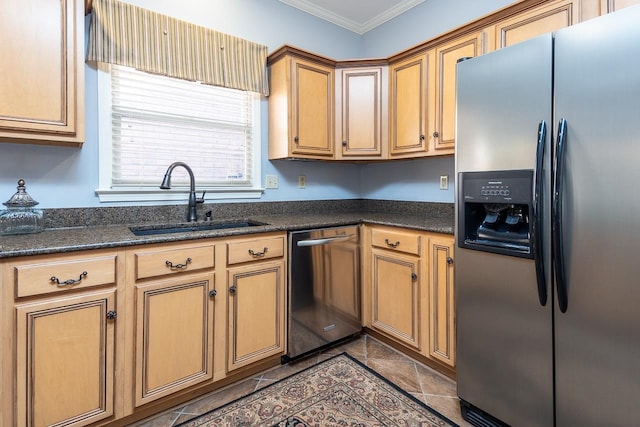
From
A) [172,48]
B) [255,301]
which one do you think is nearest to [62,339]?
[255,301]

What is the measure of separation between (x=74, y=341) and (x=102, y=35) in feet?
5.30

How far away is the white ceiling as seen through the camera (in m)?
2.72

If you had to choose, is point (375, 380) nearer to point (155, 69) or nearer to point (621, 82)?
point (621, 82)

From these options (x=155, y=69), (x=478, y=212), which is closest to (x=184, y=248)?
(x=155, y=69)

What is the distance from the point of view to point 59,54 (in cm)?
150

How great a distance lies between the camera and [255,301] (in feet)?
6.19

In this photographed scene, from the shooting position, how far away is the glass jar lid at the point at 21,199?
155 cm

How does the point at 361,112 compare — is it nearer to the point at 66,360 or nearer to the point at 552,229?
the point at 552,229

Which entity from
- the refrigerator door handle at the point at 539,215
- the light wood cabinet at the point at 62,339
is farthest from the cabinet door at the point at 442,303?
the light wood cabinet at the point at 62,339

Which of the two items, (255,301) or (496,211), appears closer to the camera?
(496,211)

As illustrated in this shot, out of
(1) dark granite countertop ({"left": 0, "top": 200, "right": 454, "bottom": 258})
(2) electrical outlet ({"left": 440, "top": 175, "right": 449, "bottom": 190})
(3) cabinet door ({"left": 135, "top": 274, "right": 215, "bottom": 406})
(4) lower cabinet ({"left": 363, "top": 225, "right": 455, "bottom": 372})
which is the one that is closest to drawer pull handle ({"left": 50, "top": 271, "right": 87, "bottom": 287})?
(1) dark granite countertop ({"left": 0, "top": 200, "right": 454, "bottom": 258})

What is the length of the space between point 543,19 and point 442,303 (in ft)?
5.22

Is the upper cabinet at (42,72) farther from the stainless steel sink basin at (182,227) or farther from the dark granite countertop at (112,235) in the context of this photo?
the stainless steel sink basin at (182,227)

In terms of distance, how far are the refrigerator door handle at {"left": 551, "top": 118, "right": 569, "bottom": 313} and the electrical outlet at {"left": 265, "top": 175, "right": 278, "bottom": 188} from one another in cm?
190
